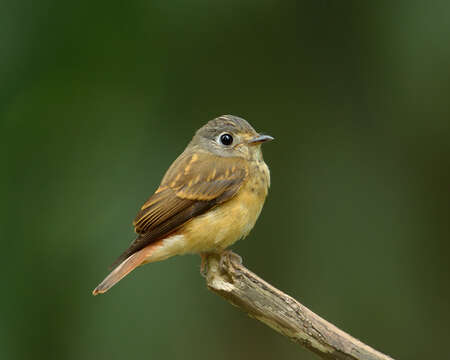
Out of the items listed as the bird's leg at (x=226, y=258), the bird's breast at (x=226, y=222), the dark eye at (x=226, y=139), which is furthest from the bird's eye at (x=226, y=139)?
the bird's leg at (x=226, y=258)

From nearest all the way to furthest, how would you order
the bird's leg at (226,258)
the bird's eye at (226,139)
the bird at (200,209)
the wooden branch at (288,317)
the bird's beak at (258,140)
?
the wooden branch at (288,317)
the bird's leg at (226,258)
the bird at (200,209)
the bird's beak at (258,140)
the bird's eye at (226,139)

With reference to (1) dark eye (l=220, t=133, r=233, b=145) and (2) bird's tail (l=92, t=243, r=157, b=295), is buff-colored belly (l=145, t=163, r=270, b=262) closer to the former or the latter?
(2) bird's tail (l=92, t=243, r=157, b=295)

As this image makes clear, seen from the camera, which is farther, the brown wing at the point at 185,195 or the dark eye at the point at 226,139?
the dark eye at the point at 226,139

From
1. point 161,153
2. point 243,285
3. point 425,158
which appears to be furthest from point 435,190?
point 243,285

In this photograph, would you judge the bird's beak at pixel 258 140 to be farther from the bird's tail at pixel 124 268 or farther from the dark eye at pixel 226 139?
the bird's tail at pixel 124 268

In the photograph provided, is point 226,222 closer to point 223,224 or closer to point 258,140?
point 223,224

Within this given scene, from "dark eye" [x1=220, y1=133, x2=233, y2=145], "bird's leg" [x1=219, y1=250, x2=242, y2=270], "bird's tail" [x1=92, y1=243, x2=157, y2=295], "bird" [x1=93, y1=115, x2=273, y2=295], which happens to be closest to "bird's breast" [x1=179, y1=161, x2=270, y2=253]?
"bird" [x1=93, y1=115, x2=273, y2=295]

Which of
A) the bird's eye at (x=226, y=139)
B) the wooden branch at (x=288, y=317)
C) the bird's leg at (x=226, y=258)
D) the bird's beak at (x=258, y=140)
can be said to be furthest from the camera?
the bird's eye at (x=226, y=139)

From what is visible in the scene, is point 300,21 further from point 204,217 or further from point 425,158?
point 204,217
